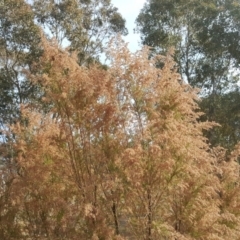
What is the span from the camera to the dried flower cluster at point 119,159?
4621mm

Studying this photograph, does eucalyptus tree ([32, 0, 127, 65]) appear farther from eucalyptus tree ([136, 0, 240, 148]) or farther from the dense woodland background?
the dense woodland background

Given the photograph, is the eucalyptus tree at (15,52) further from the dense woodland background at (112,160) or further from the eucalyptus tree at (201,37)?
the dense woodland background at (112,160)

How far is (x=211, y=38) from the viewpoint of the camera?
14000 millimetres

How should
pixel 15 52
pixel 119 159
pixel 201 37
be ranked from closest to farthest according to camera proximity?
1. pixel 119 159
2. pixel 15 52
3. pixel 201 37

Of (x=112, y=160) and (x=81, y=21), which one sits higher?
(x=81, y=21)

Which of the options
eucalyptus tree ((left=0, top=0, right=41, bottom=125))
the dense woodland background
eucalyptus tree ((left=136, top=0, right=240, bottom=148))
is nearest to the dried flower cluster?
the dense woodland background

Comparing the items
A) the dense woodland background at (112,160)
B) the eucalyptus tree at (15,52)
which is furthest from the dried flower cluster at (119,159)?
the eucalyptus tree at (15,52)

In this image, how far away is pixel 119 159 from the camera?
15.5ft

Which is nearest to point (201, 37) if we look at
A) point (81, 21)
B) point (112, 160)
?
point (81, 21)

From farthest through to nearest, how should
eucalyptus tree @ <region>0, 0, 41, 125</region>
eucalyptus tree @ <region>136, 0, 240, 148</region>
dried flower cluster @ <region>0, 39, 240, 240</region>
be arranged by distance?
eucalyptus tree @ <region>136, 0, 240, 148</region> < eucalyptus tree @ <region>0, 0, 41, 125</region> < dried flower cluster @ <region>0, 39, 240, 240</region>

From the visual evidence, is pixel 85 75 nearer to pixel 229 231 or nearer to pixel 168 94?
pixel 168 94

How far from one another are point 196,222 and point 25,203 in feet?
7.31

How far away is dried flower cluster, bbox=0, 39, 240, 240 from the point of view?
4.62 meters

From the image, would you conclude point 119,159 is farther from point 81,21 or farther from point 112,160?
point 81,21
